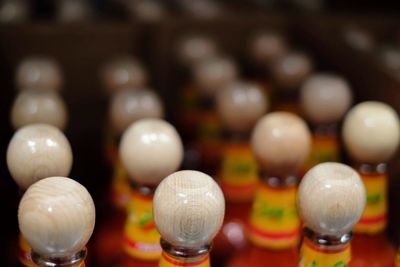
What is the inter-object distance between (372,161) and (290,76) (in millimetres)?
201

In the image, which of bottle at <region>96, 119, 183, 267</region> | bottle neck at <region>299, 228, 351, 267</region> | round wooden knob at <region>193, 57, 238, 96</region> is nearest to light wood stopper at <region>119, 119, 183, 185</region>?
bottle at <region>96, 119, 183, 267</region>

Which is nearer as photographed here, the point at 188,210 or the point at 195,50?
the point at 188,210

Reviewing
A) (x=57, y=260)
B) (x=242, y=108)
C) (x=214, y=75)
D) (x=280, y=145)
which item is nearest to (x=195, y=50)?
(x=214, y=75)

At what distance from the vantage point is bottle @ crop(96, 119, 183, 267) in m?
0.44

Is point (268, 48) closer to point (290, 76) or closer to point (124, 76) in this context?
point (290, 76)

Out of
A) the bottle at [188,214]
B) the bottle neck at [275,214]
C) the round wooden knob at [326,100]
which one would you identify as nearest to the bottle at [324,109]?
the round wooden knob at [326,100]

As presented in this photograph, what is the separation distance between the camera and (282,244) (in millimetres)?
498

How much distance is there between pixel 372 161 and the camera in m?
0.48

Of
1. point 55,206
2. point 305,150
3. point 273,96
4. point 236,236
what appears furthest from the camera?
point 273,96

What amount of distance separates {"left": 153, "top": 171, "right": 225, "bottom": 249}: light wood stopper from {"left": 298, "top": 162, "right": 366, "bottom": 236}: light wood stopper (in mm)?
56

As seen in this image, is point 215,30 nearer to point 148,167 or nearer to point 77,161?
point 77,161

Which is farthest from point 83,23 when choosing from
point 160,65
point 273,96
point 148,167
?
point 148,167

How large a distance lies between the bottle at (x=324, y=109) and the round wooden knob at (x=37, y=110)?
220 millimetres

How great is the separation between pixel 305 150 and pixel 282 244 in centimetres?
8
